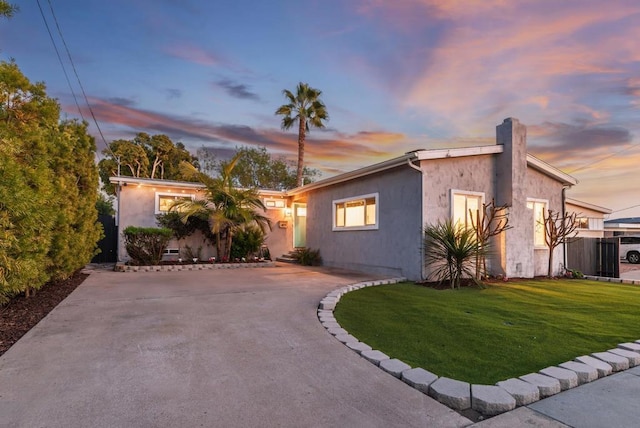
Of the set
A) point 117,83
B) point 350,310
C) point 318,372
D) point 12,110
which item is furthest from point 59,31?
point 318,372

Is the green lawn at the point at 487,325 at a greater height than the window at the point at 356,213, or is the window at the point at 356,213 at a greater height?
the window at the point at 356,213

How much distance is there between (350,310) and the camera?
5316 millimetres

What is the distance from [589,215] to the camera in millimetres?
17266

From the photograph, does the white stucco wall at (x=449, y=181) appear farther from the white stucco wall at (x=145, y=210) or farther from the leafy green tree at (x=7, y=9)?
the white stucco wall at (x=145, y=210)

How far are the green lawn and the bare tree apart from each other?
1.35 meters

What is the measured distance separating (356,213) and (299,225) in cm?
462

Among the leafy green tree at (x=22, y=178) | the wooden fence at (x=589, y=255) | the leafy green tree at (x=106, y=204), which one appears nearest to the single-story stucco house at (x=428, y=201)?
the wooden fence at (x=589, y=255)

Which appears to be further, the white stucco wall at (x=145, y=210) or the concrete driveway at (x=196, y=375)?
the white stucco wall at (x=145, y=210)

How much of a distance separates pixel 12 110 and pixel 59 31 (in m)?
6.19

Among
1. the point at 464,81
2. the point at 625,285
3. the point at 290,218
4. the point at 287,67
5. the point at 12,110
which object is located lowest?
the point at 625,285

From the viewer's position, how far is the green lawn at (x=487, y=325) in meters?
3.23

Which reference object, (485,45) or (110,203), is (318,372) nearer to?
(485,45)

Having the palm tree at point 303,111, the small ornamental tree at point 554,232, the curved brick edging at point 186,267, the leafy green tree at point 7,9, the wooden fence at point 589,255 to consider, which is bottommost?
the curved brick edging at point 186,267

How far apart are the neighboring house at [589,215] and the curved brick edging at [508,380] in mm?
13851
